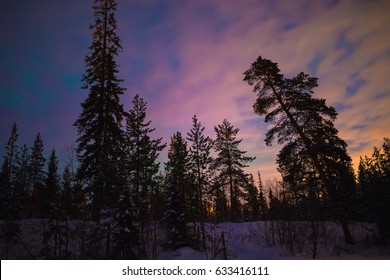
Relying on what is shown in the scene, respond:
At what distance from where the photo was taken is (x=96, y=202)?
36.4 feet

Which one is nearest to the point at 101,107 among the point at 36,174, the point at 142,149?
the point at 142,149

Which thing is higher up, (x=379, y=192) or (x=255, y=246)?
(x=379, y=192)

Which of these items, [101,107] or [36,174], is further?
[36,174]

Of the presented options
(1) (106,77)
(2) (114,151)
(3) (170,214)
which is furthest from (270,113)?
(1) (106,77)

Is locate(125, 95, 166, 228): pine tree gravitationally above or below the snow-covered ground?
above

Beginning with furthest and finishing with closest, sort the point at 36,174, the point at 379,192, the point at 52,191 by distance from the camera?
the point at 36,174
the point at 52,191
the point at 379,192

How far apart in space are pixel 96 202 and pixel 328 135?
39.6ft

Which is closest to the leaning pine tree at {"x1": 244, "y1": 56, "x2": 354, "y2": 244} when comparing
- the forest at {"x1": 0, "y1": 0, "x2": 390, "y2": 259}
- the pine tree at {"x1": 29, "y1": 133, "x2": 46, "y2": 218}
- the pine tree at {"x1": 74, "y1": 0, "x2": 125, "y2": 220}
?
the forest at {"x1": 0, "y1": 0, "x2": 390, "y2": 259}

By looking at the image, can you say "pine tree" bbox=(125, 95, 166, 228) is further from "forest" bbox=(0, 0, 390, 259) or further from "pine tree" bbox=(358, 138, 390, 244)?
"pine tree" bbox=(358, 138, 390, 244)

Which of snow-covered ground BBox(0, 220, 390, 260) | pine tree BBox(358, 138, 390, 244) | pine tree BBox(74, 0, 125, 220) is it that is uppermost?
pine tree BBox(74, 0, 125, 220)

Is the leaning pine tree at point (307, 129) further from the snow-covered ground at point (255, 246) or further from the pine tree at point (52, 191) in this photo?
the pine tree at point (52, 191)

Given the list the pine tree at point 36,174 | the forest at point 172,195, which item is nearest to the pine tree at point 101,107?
the forest at point 172,195

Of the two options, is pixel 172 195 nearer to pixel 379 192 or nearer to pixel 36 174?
pixel 379 192
